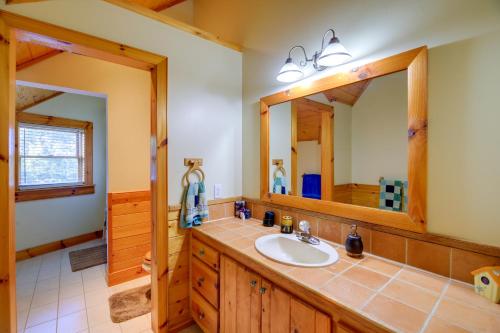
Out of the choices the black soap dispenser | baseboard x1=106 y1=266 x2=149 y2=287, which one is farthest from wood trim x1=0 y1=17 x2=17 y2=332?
the black soap dispenser

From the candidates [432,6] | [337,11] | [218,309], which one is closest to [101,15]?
[337,11]

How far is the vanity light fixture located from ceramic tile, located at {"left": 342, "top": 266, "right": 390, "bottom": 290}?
116 centimetres

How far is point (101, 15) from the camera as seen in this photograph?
1.46m

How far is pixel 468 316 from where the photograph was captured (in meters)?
0.76

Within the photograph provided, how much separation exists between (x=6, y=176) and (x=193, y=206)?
1108 millimetres

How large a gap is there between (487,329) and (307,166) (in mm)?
1137

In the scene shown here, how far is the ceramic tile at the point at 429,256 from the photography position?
1006mm

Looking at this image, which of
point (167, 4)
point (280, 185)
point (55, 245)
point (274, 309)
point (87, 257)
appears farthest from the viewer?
point (55, 245)

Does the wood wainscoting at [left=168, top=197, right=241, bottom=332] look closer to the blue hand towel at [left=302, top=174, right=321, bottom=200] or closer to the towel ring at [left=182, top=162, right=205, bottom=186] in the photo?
the towel ring at [left=182, top=162, right=205, bottom=186]

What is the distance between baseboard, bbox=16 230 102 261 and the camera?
3.07 m

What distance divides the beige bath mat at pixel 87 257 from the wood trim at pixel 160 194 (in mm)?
1814

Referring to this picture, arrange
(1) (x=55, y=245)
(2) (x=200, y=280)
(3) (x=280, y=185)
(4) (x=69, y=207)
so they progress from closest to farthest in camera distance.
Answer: (2) (x=200, y=280) < (3) (x=280, y=185) < (1) (x=55, y=245) < (4) (x=69, y=207)

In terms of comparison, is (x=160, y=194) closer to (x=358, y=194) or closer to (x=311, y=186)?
(x=311, y=186)

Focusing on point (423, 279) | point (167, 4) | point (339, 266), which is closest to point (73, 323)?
point (339, 266)
